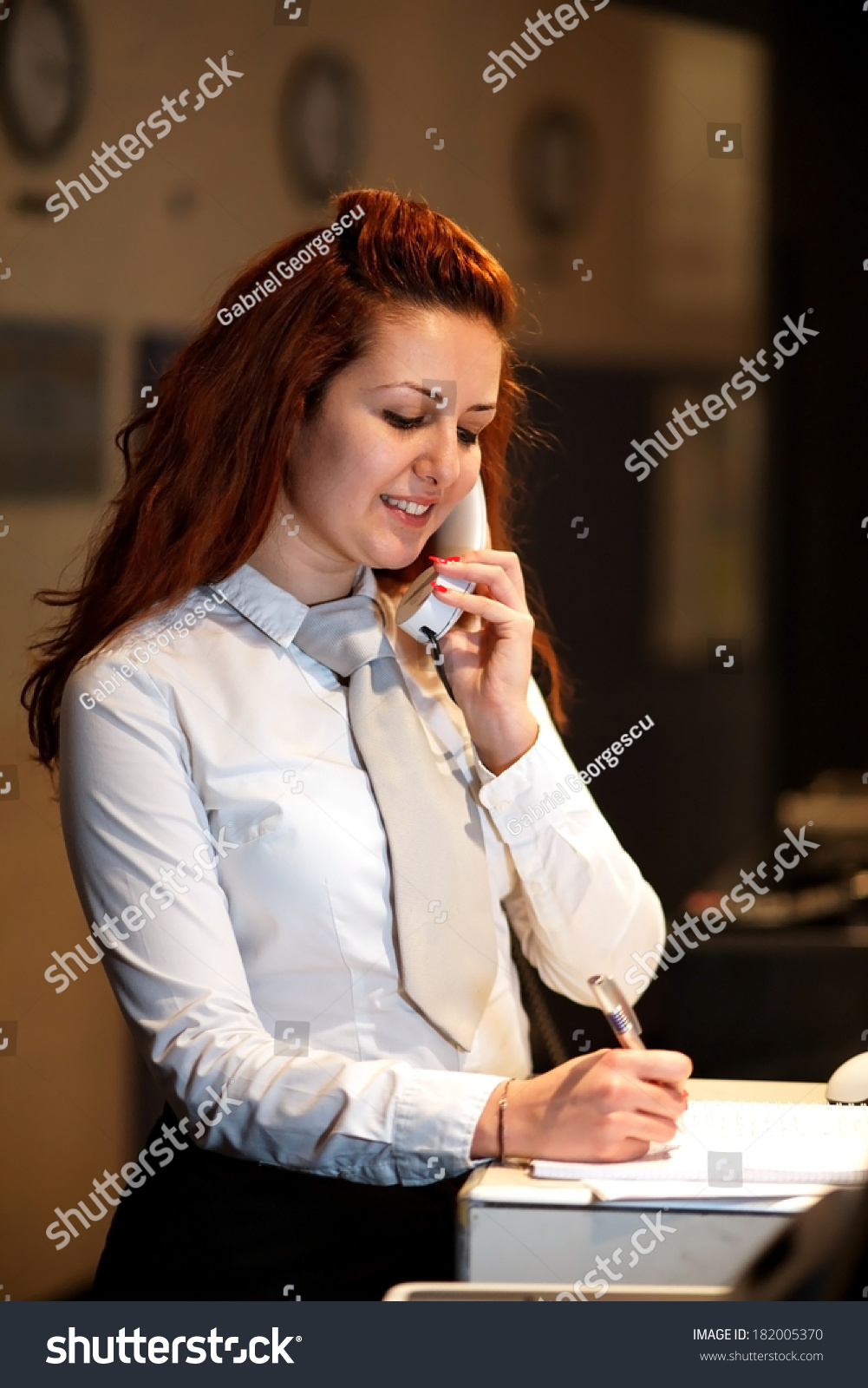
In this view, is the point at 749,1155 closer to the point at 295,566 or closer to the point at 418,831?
the point at 418,831

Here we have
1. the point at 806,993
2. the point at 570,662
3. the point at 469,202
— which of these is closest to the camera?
the point at 806,993

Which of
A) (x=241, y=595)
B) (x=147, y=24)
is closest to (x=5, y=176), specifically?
(x=147, y=24)

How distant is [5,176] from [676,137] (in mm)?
1551

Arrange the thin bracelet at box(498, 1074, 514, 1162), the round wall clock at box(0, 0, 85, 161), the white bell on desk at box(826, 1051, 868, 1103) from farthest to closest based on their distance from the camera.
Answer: the round wall clock at box(0, 0, 85, 161), the white bell on desk at box(826, 1051, 868, 1103), the thin bracelet at box(498, 1074, 514, 1162)

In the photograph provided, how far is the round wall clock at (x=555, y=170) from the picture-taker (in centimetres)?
282

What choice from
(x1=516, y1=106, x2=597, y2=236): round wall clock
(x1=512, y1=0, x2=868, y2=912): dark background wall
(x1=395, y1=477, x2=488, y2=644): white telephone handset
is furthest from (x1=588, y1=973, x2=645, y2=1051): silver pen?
(x1=516, y1=106, x2=597, y2=236): round wall clock

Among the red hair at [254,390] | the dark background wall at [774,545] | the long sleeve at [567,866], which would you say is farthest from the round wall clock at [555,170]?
the long sleeve at [567,866]

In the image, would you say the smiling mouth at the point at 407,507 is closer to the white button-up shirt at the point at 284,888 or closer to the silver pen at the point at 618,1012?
the white button-up shirt at the point at 284,888

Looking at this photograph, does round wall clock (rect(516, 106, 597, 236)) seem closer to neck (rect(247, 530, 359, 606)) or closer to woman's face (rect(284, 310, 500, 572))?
woman's face (rect(284, 310, 500, 572))

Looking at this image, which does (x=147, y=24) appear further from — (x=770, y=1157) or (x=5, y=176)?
(x=770, y=1157)

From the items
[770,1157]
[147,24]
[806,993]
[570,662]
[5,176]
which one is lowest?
[806,993]

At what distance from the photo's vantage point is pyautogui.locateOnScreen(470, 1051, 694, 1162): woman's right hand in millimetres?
1206

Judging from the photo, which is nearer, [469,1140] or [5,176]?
[469,1140]

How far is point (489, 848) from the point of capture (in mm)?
1694
